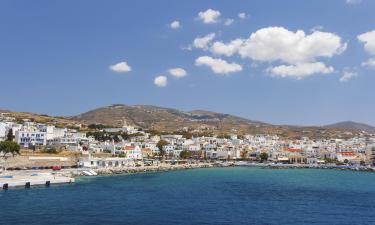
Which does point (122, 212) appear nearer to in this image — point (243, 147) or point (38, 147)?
point (38, 147)

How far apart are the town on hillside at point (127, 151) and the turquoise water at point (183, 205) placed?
2054 cm

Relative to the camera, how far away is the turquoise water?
26125mm

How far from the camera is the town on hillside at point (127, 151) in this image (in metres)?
62.7

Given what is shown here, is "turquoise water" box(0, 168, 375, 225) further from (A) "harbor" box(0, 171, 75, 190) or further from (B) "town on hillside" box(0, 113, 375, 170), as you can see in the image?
(B) "town on hillside" box(0, 113, 375, 170)

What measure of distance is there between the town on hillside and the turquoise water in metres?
20.5

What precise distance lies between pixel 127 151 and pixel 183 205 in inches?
2079

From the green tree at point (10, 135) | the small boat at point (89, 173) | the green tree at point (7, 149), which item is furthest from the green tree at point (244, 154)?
the green tree at point (7, 149)

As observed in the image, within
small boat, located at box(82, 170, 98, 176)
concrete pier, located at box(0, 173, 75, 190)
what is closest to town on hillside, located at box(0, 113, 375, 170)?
small boat, located at box(82, 170, 98, 176)

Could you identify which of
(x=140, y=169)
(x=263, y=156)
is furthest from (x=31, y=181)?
(x=263, y=156)

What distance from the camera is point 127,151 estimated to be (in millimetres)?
83188

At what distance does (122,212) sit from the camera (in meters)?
28.0

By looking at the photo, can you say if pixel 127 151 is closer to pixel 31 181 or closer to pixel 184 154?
pixel 184 154

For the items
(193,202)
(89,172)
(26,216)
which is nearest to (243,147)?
(89,172)

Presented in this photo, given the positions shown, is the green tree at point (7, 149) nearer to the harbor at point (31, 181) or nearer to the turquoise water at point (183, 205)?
the harbor at point (31, 181)
